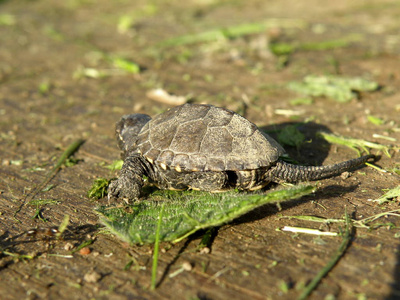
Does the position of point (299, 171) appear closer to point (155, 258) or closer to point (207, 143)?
point (207, 143)

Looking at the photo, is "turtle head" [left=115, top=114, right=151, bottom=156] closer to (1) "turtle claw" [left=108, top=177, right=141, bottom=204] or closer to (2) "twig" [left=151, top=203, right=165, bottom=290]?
Result: (1) "turtle claw" [left=108, top=177, right=141, bottom=204]

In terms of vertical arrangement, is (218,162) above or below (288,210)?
above

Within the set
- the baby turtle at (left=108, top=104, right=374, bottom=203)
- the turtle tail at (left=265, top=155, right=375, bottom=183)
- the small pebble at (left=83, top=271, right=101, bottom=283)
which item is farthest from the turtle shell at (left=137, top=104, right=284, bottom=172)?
the small pebble at (left=83, top=271, right=101, bottom=283)

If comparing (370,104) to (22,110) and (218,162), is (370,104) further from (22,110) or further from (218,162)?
(22,110)

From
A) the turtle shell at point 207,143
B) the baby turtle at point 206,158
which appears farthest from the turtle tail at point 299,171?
the turtle shell at point 207,143

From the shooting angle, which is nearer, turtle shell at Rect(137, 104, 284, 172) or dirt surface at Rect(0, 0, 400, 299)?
dirt surface at Rect(0, 0, 400, 299)

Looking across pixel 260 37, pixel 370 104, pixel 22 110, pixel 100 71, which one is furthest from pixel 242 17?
pixel 22 110

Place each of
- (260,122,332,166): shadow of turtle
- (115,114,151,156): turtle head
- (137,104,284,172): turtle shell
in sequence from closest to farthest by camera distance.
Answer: (137,104,284,172): turtle shell, (115,114,151,156): turtle head, (260,122,332,166): shadow of turtle
